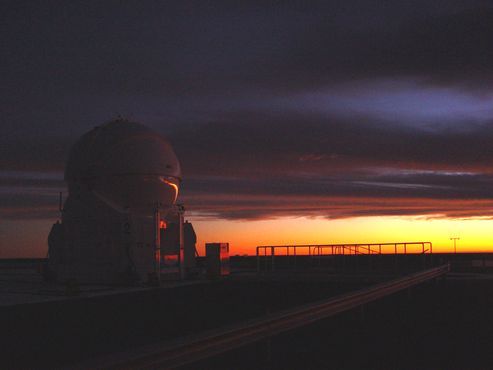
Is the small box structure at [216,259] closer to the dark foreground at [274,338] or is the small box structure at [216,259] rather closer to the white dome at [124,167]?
the white dome at [124,167]

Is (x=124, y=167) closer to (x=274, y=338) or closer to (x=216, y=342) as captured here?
(x=274, y=338)

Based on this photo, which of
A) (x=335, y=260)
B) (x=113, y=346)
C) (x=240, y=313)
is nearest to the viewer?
(x=113, y=346)

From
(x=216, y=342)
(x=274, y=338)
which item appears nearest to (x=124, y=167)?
(x=274, y=338)

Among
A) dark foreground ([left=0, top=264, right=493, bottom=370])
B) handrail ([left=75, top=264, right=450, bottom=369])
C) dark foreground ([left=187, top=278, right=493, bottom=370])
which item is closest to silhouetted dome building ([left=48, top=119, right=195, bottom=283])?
dark foreground ([left=0, top=264, right=493, bottom=370])

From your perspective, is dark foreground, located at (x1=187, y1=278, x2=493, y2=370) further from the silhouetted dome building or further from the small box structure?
the small box structure

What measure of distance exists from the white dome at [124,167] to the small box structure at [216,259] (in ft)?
10.7

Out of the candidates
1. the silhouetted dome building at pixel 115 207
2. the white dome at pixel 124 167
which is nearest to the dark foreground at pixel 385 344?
the silhouetted dome building at pixel 115 207

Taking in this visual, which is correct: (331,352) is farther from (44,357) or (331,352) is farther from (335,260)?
(335,260)

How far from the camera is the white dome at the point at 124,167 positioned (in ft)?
91.0

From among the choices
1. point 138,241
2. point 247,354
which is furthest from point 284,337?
point 138,241

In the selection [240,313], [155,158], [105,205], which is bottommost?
[240,313]

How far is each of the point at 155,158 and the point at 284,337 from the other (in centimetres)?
1908

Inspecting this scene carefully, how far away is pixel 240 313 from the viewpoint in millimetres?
14109

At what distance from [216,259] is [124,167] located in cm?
667
